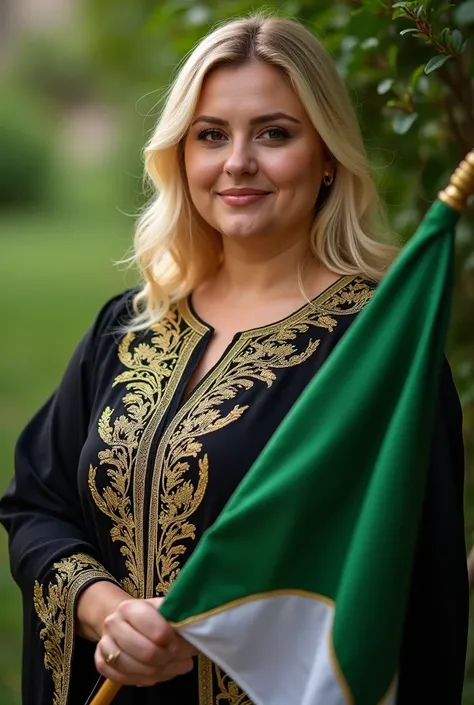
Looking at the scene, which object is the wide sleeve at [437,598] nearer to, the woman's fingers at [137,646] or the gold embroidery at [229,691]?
the gold embroidery at [229,691]

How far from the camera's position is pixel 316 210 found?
88.7 inches

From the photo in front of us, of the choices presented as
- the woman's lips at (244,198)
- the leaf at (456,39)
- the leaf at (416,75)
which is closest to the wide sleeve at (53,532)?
the woman's lips at (244,198)

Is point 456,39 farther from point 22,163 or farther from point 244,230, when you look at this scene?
point 22,163

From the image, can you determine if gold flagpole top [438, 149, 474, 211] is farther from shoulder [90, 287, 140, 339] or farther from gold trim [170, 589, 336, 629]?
shoulder [90, 287, 140, 339]

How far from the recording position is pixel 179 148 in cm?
228

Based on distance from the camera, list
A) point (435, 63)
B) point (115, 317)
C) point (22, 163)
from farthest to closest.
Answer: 1. point (22, 163)
2. point (115, 317)
3. point (435, 63)

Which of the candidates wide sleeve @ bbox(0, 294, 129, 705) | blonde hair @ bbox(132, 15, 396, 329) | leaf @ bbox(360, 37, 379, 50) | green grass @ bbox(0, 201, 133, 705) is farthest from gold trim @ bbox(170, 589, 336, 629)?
green grass @ bbox(0, 201, 133, 705)

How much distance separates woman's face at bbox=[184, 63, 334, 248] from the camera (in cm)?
207

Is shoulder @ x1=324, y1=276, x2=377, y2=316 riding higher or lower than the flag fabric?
higher

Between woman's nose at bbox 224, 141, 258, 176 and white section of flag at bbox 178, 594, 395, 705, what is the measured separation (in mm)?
800

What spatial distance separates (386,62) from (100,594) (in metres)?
1.51

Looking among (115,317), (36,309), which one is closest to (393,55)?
(115,317)

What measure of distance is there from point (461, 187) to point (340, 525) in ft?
1.67

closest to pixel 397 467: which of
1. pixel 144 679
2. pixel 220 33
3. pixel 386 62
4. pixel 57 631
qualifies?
pixel 144 679
